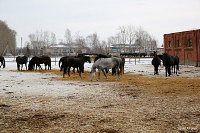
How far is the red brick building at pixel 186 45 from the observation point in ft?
111

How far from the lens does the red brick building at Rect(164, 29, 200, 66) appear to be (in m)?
33.9

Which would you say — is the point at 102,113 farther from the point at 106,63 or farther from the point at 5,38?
the point at 5,38

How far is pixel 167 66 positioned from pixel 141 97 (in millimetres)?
10210

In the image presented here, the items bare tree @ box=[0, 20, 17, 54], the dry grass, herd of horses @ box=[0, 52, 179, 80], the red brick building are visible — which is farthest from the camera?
bare tree @ box=[0, 20, 17, 54]

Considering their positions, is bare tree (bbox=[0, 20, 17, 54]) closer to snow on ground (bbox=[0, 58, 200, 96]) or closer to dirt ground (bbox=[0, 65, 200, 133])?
snow on ground (bbox=[0, 58, 200, 96])

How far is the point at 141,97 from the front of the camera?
30.8 ft

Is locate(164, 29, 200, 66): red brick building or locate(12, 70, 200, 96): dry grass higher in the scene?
locate(164, 29, 200, 66): red brick building

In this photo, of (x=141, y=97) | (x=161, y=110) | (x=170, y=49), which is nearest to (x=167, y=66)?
(x=141, y=97)

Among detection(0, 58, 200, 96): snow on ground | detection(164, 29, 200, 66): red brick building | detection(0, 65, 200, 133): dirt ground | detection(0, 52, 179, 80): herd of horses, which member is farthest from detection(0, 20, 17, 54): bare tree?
detection(0, 65, 200, 133): dirt ground

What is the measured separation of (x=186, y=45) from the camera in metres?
36.4

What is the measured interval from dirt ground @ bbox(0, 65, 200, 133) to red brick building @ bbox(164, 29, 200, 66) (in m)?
26.0

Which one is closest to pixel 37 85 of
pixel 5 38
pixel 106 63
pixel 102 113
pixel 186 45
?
pixel 106 63

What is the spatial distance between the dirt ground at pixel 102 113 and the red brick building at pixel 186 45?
26021 mm

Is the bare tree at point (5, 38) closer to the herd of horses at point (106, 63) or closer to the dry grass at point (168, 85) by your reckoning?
the herd of horses at point (106, 63)
